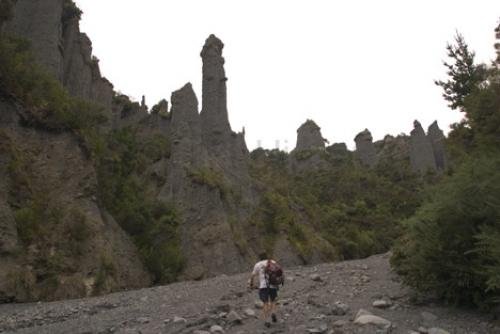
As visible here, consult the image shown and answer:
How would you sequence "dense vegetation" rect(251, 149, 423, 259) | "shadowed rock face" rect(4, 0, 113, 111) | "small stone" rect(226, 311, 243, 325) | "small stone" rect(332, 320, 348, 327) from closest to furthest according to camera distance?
"small stone" rect(332, 320, 348, 327), "small stone" rect(226, 311, 243, 325), "shadowed rock face" rect(4, 0, 113, 111), "dense vegetation" rect(251, 149, 423, 259)

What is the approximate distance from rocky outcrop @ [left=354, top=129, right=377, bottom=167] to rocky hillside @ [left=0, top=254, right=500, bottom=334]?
57.9 meters

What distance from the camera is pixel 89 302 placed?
45.0ft

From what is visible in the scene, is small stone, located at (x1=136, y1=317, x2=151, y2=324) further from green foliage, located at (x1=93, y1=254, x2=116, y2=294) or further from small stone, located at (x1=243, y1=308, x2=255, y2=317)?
green foliage, located at (x1=93, y1=254, x2=116, y2=294)

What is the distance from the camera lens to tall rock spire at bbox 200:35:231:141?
35.3m

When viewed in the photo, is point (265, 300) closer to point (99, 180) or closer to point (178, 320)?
point (178, 320)

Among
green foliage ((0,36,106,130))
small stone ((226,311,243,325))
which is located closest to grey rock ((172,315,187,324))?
small stone ((226,311,243,325))

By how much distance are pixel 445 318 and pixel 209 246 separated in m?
18.4

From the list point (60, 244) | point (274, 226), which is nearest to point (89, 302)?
point (60, 244)

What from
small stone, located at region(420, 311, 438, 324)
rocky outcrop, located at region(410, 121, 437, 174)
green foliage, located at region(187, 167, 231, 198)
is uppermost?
rocky outcrop, located at region(410, 121, 437, 174)

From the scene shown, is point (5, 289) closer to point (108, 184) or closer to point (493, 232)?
point (108, 184)

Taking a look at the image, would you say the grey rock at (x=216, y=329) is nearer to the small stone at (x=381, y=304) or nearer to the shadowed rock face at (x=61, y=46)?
the small stone at (x=381, y=304)

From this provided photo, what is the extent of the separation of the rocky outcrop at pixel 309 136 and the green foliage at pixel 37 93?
59.3 m

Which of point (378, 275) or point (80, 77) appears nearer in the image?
point (378, 275)

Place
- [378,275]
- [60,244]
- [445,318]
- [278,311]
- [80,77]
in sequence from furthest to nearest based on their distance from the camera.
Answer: [80,77] → [60,244] → [378,275] → [278,311] → [445,318]
